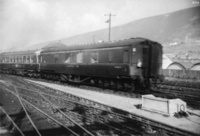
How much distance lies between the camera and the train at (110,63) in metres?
13.8

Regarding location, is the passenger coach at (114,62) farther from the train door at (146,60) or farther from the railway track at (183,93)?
the railway track at (183,93)

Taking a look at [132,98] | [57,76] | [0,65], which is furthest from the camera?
[0,65]

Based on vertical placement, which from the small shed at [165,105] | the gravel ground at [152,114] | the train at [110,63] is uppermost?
the train at [110,63]

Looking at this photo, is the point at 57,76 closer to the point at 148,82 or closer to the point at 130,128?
the point at 148,82

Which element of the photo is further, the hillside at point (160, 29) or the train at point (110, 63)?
the hillside at point (160, 29)

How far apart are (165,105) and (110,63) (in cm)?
623

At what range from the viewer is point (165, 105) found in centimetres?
938

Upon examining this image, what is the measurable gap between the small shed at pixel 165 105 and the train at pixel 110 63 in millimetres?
3630

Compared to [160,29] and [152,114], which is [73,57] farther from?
[160,29]

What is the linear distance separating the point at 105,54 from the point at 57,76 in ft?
27.4

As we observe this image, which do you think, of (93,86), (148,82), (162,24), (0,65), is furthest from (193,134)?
(162,24)

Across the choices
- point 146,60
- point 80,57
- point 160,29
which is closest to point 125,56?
point 146,60

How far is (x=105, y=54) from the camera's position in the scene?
15.4 metres

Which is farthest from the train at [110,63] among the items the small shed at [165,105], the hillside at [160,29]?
the hillside at [160,29]
